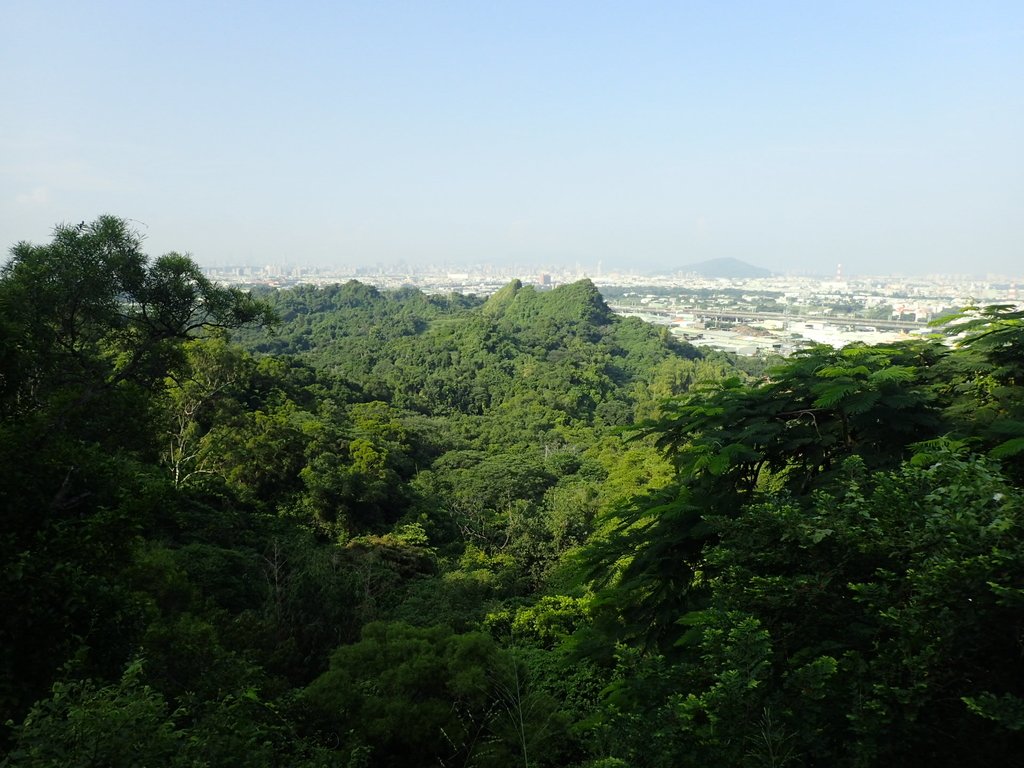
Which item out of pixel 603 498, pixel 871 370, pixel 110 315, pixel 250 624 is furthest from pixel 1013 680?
pixel 603 498

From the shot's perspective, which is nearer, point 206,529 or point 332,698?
point 332,698

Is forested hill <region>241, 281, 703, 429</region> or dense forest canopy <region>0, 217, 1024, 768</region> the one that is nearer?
dense forest canopy <region>0, 217, 1024, 768</region>

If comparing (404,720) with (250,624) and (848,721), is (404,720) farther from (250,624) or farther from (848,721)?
(848,721)

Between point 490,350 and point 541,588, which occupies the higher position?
point 490,350

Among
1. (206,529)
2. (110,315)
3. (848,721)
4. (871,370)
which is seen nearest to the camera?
(848,721)

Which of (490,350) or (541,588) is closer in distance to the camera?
(541,588)

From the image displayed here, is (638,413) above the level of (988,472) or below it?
below

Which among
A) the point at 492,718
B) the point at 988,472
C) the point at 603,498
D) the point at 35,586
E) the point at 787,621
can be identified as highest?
the point at 988,472

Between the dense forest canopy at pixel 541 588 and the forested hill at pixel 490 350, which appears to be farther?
the forested hill at pixel 490 350
